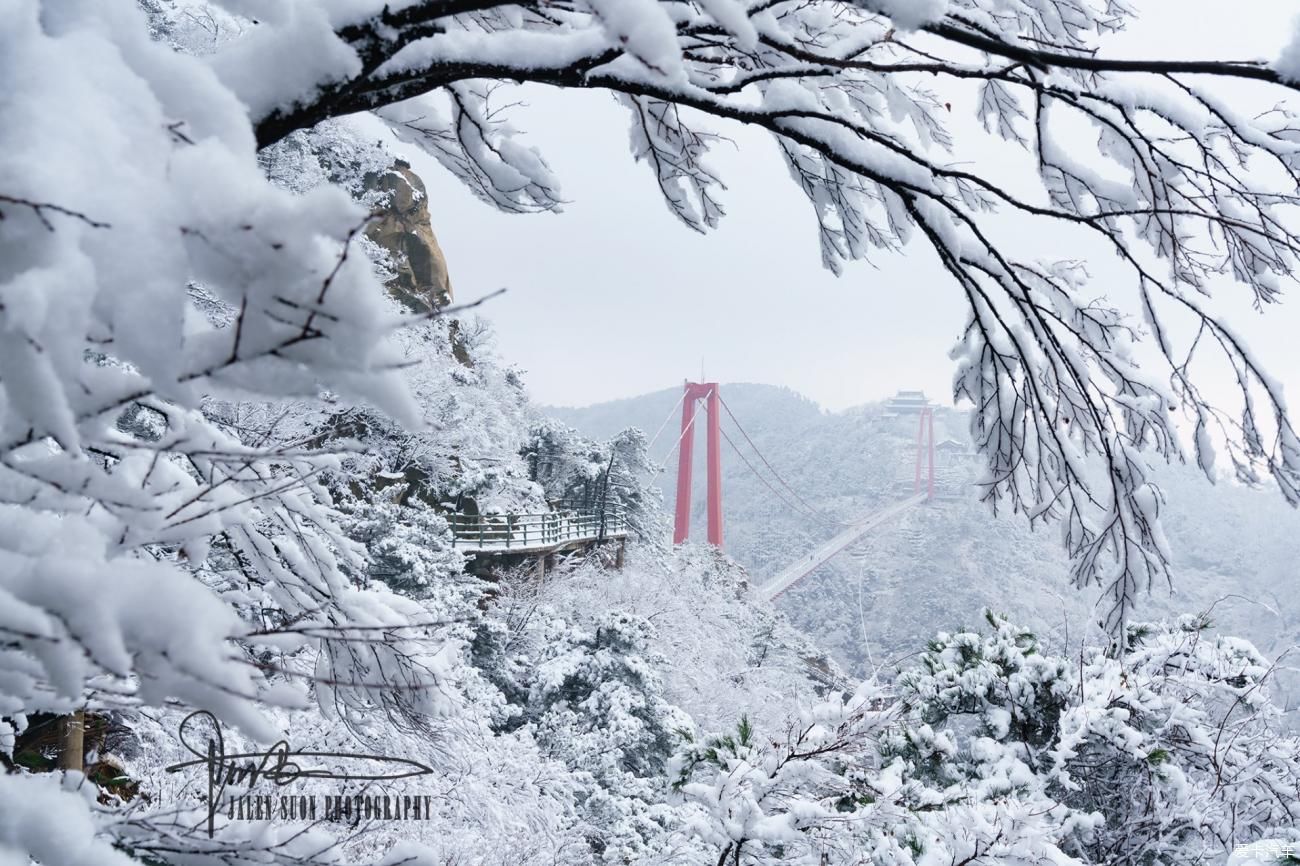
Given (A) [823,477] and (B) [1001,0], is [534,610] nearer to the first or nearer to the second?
(B) [1001,0]

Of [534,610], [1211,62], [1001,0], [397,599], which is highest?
[1001,0]

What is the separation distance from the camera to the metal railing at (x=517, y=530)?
559 inches

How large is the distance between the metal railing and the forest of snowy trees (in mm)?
8453

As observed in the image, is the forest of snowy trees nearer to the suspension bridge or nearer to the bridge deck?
the suspension bridge

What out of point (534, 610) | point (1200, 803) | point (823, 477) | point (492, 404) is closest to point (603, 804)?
point (534, 610)

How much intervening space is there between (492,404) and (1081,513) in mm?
14442

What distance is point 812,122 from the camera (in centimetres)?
145

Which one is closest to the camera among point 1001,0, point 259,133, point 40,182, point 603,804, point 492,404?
point 40,182

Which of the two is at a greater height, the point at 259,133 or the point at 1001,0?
the point at 1001,0

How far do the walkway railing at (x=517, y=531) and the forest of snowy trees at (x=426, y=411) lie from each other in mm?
8466

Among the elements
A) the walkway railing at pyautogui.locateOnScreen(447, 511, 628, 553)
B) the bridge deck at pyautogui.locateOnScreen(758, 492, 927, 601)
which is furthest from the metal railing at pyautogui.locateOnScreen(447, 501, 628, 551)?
the bridge deck at pyautogui.locateOnScreen(758, 492, 927, 601)

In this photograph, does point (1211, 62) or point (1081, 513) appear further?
point (1081, 513)
